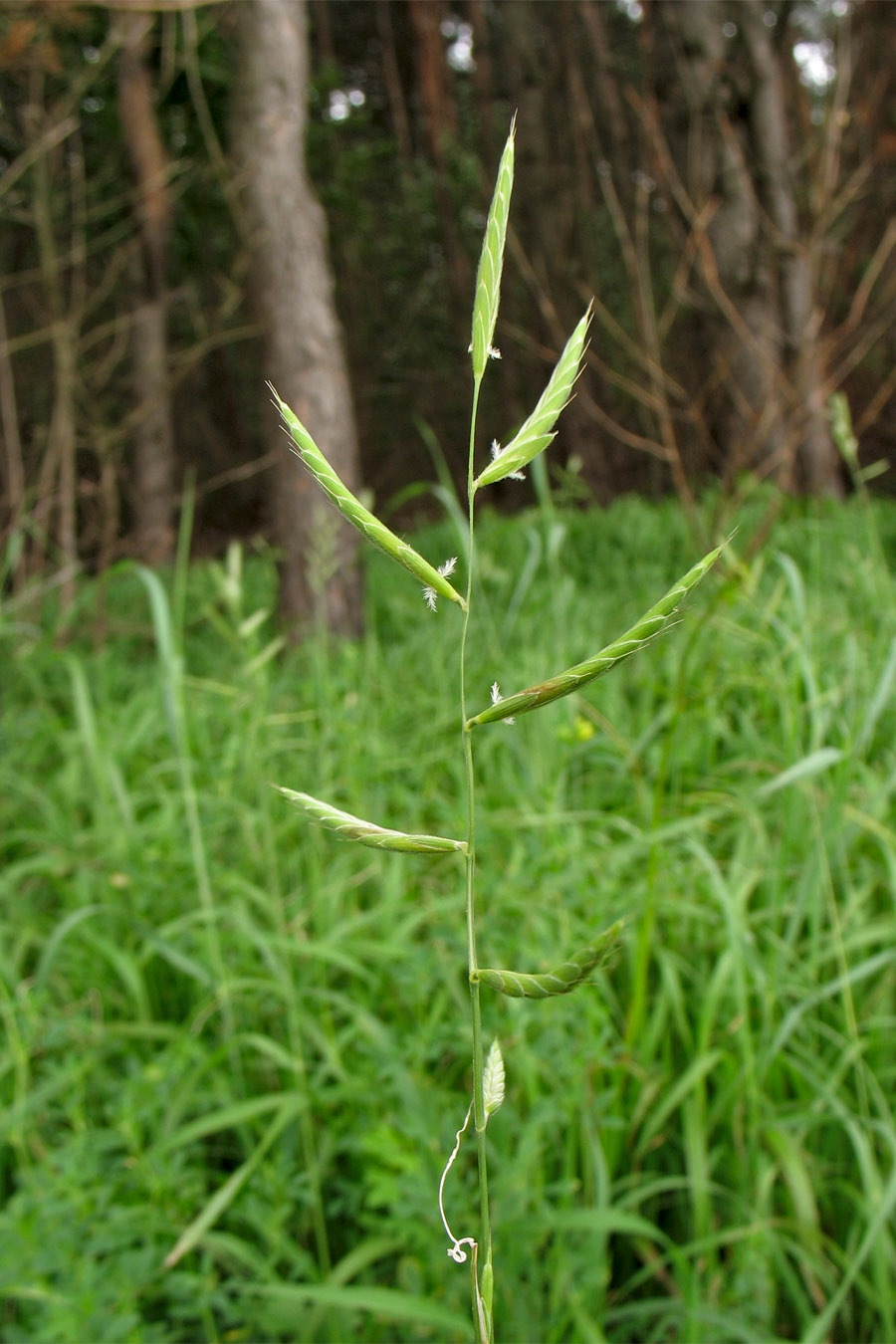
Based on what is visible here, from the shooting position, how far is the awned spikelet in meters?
0.29

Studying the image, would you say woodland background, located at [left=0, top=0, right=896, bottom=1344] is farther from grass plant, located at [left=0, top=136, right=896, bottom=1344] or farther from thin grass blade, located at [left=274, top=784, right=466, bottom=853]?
thin grass blade, located at [left=274, top=784, right=466, bottom=853]

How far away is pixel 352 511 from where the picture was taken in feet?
0.92

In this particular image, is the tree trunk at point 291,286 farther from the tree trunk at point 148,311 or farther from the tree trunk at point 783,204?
the tree trunk at point 148,311

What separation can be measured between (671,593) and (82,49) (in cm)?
933

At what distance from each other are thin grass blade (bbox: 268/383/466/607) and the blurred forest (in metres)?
1.28

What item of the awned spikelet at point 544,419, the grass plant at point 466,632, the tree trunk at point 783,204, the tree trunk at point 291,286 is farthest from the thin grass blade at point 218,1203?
the tree trunk at point 783,204

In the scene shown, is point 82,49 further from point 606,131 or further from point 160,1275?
point 160,1275

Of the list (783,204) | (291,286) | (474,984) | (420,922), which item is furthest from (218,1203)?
(783,204)

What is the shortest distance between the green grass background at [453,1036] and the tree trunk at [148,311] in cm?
480

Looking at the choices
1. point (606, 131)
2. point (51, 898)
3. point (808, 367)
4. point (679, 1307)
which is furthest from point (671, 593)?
point (606, 131)

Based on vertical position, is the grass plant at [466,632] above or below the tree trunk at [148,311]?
below

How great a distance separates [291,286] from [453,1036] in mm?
3595

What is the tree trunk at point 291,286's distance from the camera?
4.19 m

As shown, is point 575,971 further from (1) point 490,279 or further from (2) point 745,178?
(2) point 745,178
